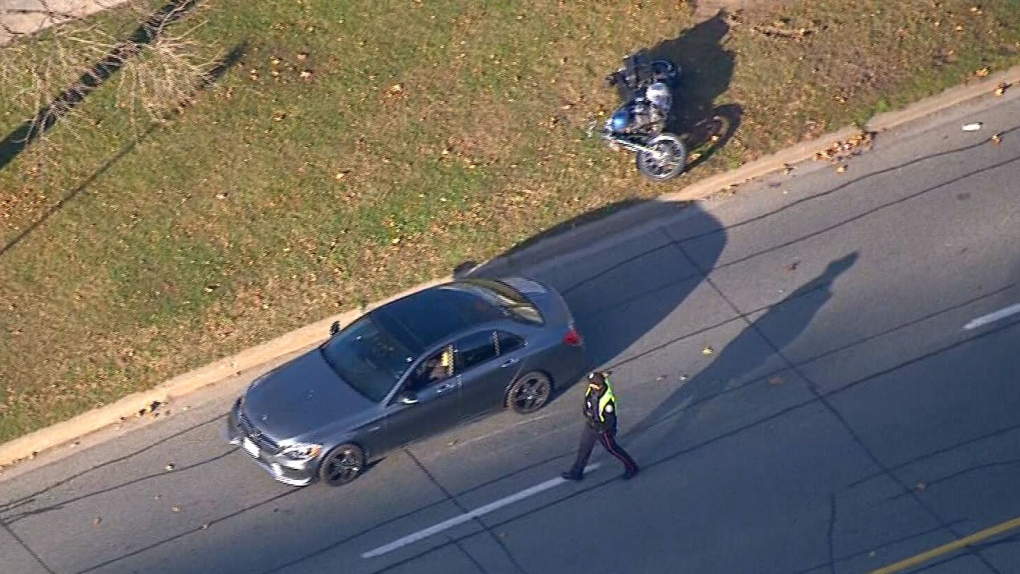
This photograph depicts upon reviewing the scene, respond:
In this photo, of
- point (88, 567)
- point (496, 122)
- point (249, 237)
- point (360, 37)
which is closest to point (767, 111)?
point (496, 122)

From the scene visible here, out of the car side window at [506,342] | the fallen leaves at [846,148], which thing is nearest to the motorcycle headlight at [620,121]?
the fallen leaves at [846,148]

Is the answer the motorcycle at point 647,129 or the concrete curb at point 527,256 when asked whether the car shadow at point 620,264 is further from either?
the motorcycle at point 647,129

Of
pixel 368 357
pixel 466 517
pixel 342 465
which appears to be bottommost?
pixel 466 517

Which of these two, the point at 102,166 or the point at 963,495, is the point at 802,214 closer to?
the point at 963,495

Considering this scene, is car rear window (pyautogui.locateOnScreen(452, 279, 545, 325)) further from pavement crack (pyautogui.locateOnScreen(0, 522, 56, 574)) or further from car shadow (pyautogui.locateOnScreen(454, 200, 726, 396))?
pavement crack (pyautogui.locateOnScreen(0, 522, 56, 574))

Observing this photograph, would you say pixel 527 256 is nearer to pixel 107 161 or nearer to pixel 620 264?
pixel 620 264

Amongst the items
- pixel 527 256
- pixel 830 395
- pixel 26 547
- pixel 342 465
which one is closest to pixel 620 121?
pixel 527 256

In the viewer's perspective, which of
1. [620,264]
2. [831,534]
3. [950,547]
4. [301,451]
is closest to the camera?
[950,547]
